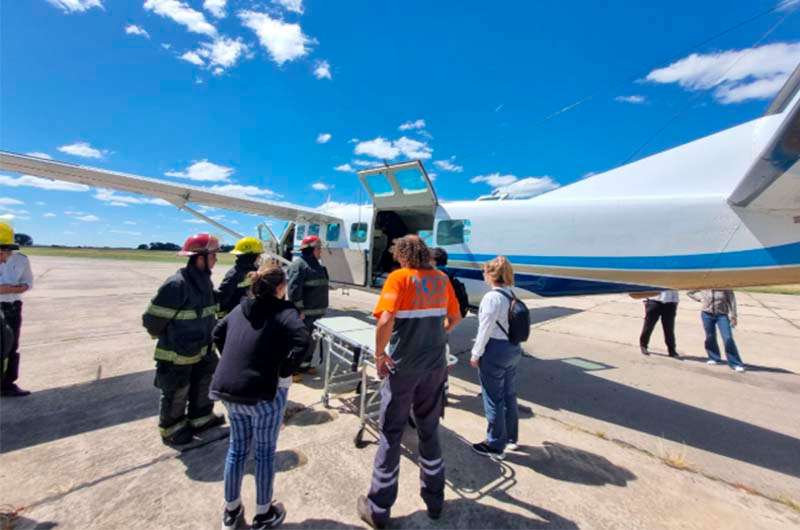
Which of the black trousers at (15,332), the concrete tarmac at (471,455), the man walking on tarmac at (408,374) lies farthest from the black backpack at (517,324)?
the black trousers at (15,332)

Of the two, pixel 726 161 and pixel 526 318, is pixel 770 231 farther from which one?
pixel 526 318

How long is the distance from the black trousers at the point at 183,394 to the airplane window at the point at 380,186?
186 inches

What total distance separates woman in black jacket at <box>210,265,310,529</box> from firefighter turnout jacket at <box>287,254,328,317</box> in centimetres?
284

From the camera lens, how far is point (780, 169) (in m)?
3.22

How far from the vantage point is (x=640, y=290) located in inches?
191

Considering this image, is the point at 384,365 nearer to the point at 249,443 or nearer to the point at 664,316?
the point at 249,443

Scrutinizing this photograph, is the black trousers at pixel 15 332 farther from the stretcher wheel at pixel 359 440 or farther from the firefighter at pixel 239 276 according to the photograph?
the stretcher wheel at pixel 359 440

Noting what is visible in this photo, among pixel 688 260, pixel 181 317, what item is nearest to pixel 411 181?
pixel 688 260

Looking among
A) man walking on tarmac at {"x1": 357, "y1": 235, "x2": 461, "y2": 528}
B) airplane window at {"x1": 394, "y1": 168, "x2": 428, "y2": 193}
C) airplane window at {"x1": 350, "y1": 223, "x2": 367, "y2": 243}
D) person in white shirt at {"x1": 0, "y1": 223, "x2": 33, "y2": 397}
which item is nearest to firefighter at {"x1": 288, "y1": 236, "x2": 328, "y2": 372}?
airplane window at {"x1": 394, "y1": 168, "x2": 428, "y2": 193}

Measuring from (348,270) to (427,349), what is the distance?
22.0ft

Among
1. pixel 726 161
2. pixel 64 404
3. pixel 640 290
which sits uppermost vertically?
pixel 726 161

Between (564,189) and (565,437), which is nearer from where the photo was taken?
(565,437)

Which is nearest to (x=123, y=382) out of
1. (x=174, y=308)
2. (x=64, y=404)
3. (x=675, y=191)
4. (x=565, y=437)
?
(x=64, y=404)

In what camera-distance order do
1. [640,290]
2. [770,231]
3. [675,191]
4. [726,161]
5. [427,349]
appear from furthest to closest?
[640,290] < [675,191] < [726,161] < [770,231] < [427,349]
